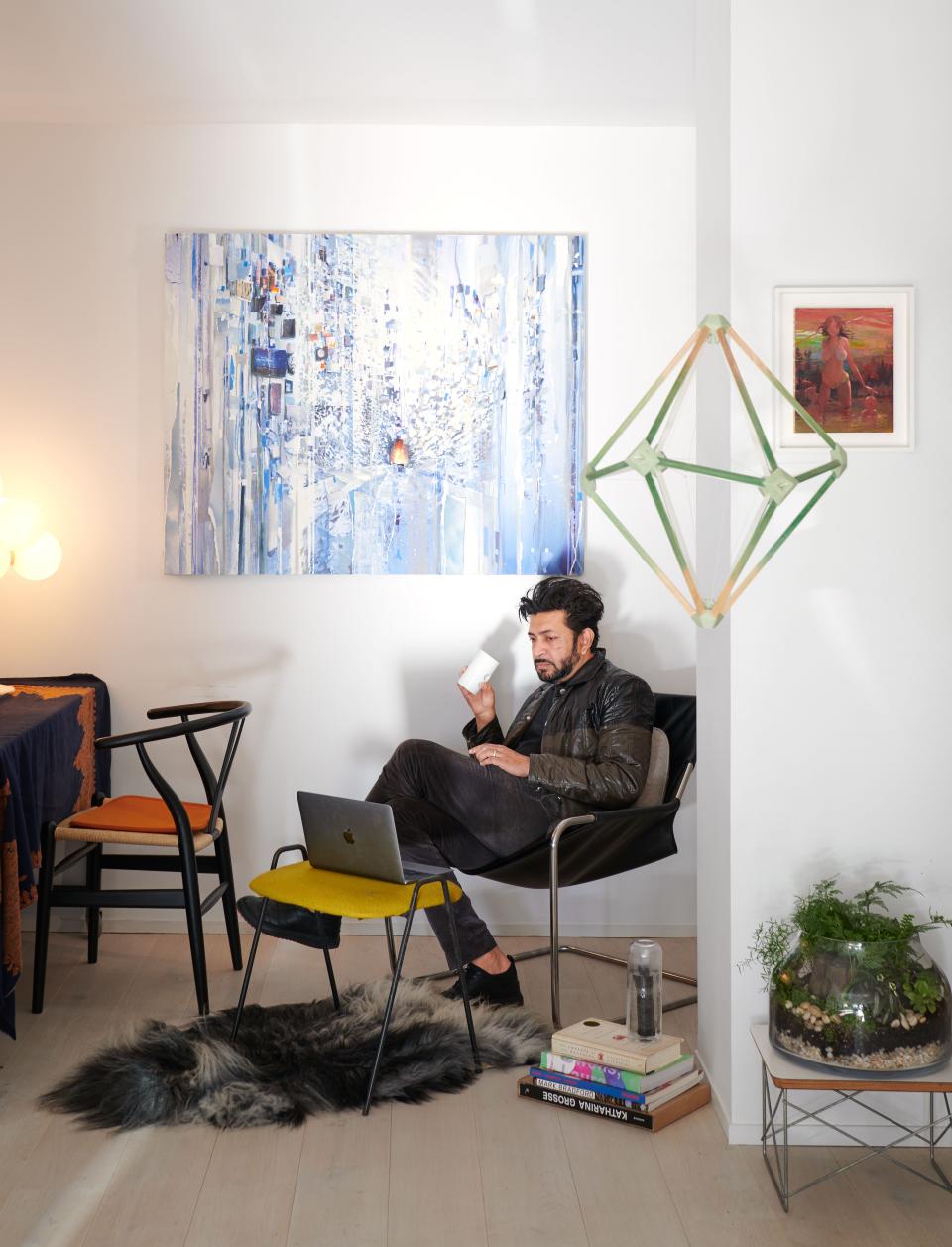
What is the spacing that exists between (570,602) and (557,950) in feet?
3.23

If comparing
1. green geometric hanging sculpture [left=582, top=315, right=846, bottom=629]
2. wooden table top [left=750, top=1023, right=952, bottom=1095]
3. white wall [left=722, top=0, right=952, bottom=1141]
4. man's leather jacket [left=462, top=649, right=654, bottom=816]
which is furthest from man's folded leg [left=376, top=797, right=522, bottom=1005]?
green geometric hanging sculpture [left=582, top=315, right=846, bottom=629]

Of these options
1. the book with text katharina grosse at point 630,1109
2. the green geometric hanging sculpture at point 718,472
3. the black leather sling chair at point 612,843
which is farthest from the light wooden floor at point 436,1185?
the green geometric hanging sculpture at point 718,472

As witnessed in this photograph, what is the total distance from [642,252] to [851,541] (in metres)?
1.80

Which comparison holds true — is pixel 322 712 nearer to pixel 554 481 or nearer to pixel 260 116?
pixel 554 481

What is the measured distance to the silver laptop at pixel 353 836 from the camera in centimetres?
279

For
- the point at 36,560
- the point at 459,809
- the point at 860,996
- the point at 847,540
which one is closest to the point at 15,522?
the point at 36,560

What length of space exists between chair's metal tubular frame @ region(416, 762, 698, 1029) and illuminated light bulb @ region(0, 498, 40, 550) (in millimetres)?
1598

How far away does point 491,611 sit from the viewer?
4.02 m

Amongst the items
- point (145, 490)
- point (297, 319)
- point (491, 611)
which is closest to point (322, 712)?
point (491, 611)

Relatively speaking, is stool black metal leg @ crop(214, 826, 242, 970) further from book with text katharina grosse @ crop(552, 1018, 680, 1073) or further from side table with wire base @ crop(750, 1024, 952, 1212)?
side table with wire base @ crop(750, 1024, 952, 1212)

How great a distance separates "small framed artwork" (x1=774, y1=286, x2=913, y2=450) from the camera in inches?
97.0

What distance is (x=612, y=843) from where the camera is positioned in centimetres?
332

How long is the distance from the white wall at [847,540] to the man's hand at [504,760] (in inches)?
37.2

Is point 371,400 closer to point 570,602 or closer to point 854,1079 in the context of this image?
point 570,602
